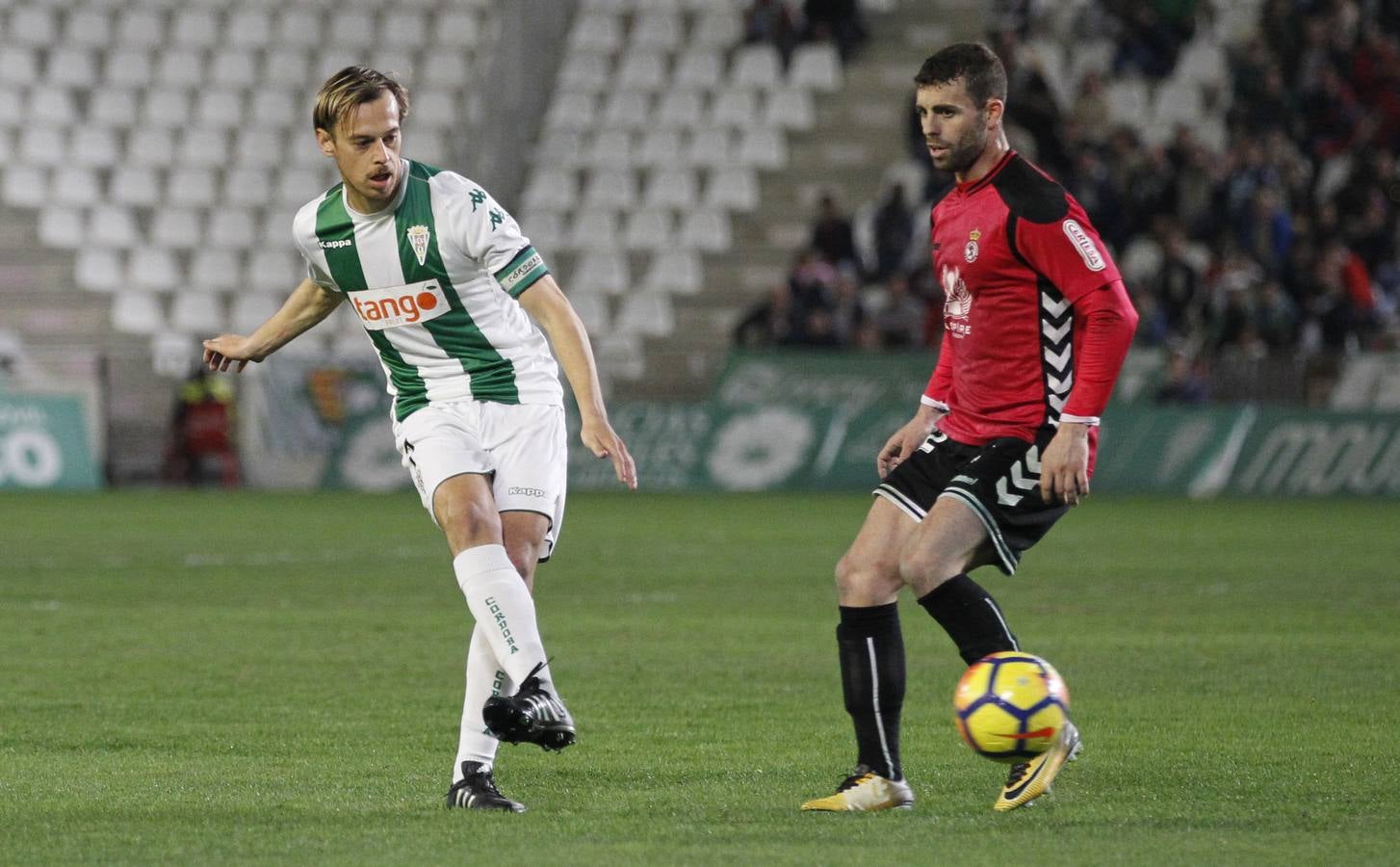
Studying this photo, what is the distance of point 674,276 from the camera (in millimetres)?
26500

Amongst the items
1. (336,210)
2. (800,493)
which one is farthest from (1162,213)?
(336,210)

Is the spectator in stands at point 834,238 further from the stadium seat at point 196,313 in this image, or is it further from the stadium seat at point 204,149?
the stadium seat at point 204,149

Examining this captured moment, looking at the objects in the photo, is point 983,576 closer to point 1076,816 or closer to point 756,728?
point 756,728

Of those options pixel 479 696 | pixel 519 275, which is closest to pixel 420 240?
pixel 519 275

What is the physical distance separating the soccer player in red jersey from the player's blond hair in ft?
4.80

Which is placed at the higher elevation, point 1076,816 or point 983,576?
point 1076,816

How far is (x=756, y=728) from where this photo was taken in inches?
284

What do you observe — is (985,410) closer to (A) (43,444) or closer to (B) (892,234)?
(B) (892,234)

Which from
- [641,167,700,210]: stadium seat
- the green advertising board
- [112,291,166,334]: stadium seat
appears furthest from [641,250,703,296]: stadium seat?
→ the green advertising board

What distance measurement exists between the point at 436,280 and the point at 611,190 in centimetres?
2147

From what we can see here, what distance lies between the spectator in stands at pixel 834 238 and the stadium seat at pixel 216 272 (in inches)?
298

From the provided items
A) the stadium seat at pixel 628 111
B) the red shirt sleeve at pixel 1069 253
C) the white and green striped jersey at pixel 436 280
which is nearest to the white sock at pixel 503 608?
the white and green striped jersey at pixel 436 280

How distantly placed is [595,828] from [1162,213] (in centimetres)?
1853

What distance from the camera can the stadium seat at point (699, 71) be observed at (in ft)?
91.8
